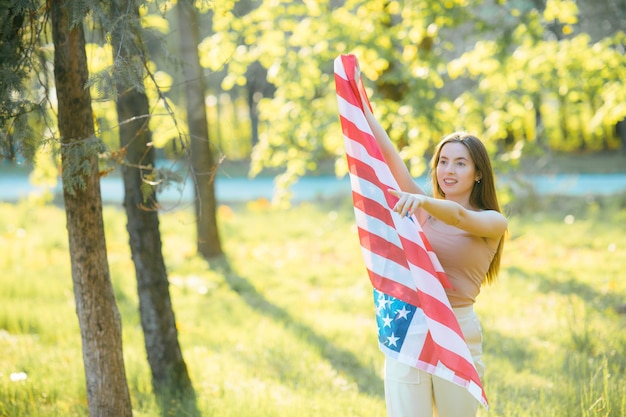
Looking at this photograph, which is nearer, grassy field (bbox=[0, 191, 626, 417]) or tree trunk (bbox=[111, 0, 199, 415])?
grassy field (bbox=[0, 191, 626, 417])

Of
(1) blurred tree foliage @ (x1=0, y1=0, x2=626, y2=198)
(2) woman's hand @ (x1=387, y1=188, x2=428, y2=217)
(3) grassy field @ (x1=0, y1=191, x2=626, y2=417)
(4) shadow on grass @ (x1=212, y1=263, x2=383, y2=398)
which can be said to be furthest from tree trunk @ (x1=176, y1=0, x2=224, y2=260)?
(2) woman's hand @ (x1=387, y1=188, x2=428, y2=217)

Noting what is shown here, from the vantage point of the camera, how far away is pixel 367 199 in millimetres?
3039

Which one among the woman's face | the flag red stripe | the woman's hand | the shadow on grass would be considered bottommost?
A: the shadow on grass

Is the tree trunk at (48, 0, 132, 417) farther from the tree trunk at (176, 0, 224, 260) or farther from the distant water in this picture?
the distant water

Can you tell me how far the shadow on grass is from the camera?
505cm

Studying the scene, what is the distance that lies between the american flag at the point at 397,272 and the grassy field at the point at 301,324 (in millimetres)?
1008

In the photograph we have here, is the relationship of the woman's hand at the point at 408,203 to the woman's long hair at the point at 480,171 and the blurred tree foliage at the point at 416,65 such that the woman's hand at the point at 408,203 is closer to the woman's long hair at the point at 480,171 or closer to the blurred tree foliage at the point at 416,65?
the woman's long hair at the point at 480,171

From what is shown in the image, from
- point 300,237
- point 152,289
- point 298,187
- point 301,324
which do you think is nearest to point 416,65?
point 301,324

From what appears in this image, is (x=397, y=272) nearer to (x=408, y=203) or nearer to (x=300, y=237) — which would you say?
(x=408, y=203)

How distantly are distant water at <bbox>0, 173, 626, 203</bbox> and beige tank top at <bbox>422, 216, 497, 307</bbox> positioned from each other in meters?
12.6

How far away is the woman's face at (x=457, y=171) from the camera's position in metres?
2.95

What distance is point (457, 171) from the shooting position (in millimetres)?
2953

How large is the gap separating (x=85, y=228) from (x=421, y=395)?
1.85 m

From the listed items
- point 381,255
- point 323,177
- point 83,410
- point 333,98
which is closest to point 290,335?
point 83,410
